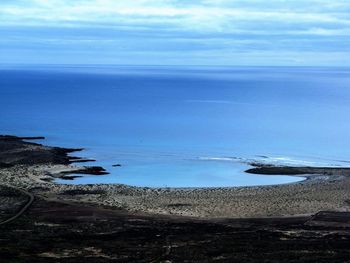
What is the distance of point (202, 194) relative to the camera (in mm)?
42844

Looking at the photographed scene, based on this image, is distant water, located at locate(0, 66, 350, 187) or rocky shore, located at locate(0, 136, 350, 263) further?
distant water, located at locate(0, 66, 350, 187)

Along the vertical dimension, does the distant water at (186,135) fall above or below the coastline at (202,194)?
above

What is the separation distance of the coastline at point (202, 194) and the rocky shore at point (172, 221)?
7 cm

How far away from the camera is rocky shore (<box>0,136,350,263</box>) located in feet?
82.1

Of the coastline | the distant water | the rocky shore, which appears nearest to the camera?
the rocky shore

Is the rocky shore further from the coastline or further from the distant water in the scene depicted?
the distant water

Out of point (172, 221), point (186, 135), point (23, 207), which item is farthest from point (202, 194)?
point (186, 135)

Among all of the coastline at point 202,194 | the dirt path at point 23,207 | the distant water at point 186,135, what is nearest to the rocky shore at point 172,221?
the coastline at point 202,194

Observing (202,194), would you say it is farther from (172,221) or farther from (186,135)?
(186,135)

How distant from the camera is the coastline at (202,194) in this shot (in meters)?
36.9

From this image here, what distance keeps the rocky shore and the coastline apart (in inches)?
2.7

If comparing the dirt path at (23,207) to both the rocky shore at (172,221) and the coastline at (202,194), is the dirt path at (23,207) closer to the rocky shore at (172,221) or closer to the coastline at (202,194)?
the rocky shore at (172,221)

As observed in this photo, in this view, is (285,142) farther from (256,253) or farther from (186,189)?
(256,253)

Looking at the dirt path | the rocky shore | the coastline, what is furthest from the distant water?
the dirt path
